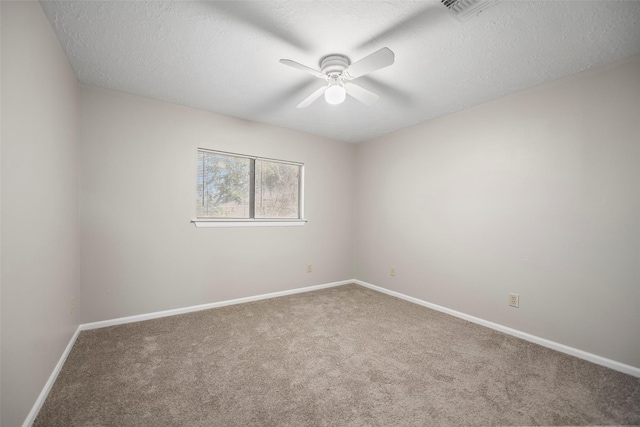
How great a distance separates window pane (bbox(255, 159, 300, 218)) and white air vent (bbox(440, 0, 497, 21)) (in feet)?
8.72

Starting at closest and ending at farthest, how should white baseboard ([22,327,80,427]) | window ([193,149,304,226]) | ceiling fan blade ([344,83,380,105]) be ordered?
white baseboard ([22,327,80,427]) → ceiling fan blade ([344,83,380,105]) → window ([193,149,304,226])

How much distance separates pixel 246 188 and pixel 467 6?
9.40 ft

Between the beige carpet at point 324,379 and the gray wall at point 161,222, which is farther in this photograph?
the gray wall at point 161,222

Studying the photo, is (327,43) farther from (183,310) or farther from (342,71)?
(183,310)

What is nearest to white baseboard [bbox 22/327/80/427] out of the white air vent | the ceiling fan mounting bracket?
the ceiling fan mounting bracket

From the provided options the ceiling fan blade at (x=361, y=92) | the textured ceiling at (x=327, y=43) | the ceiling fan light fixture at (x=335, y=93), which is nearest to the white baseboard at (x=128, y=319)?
the textured ceiling at (x=327, y=43)

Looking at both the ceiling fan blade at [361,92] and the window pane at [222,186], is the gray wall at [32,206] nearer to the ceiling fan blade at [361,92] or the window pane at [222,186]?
the window pane at [222,186]

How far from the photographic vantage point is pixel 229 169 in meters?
3.45

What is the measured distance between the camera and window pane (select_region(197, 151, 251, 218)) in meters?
3.25

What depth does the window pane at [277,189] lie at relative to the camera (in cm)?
369

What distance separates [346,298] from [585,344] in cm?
228

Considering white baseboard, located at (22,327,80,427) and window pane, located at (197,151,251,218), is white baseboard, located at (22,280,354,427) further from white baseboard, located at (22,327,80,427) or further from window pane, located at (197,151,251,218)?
window pane, located at (197,151,251,218)

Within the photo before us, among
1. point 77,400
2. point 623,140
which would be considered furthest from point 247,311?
point 623,140

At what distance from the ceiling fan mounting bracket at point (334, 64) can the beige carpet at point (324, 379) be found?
7.20ft
